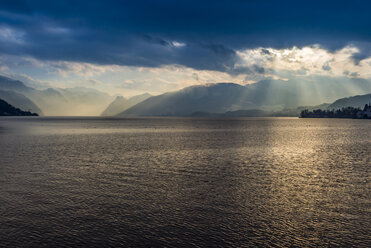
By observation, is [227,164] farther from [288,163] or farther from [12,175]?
[12,175]

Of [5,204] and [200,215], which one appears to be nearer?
[200,215]

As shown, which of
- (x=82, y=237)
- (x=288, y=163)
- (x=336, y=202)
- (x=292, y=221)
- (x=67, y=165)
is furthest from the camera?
(x=288, y=163)

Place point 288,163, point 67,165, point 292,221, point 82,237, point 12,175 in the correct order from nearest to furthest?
point 82,237, point 292,221, point 12,175, point 67,165, point 288,163

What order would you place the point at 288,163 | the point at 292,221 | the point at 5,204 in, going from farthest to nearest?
1. the point at 288,163
2. the point at 5,204
3. the point at 292,221

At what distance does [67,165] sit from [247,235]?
1381 inches

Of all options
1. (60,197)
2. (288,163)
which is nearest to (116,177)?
(60,197)

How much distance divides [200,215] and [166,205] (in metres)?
3.84

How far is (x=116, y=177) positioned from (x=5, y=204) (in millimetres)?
13686

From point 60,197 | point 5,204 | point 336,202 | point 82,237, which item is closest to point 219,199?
point 336,202

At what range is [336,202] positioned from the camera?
25.9 m

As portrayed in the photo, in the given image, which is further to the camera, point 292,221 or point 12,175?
point 12,175

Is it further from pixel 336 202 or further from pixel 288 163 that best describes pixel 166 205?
pixel 288 163

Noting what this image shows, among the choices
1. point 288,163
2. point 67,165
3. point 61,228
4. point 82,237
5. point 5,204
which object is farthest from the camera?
point 288,163

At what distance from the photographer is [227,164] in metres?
47.5
